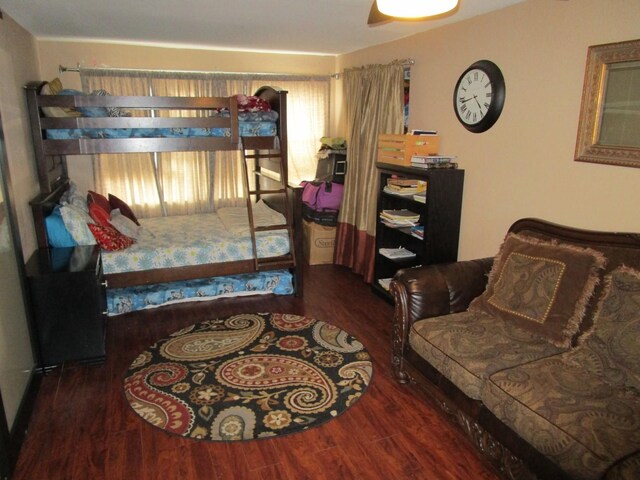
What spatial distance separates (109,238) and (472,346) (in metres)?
2.82

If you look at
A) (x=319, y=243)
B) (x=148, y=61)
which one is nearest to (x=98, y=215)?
(x=148, y=61)

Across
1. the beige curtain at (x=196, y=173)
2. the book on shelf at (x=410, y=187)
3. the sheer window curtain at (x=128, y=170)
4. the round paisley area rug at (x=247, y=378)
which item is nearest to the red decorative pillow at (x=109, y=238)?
the round paisley area rug at (x=247, y=378)

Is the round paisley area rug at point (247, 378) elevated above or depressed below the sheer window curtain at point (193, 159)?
below

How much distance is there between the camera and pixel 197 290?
13.0 ft

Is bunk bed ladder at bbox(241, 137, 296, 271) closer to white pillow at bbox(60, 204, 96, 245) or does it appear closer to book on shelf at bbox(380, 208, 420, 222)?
book on shelf at bbox(380, 208, 420, 222)

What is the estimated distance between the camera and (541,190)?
2742 millimetres

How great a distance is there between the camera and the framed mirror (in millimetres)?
2193

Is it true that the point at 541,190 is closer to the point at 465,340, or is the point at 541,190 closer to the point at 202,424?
the point at 465,340

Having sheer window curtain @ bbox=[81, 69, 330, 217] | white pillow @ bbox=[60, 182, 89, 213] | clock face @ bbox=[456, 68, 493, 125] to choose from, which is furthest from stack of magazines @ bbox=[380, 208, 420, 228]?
white pillow @ bbox=[60, 182, 89, 213]

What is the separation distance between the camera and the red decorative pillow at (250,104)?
374 centimetres

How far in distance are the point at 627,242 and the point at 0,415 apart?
A: 3042 millimetres

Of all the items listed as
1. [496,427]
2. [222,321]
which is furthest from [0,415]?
[496,427]

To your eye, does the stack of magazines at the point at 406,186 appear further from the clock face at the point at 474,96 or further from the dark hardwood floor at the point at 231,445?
the dark hardwood floor at the point at 231,445

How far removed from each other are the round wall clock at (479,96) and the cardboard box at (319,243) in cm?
206
